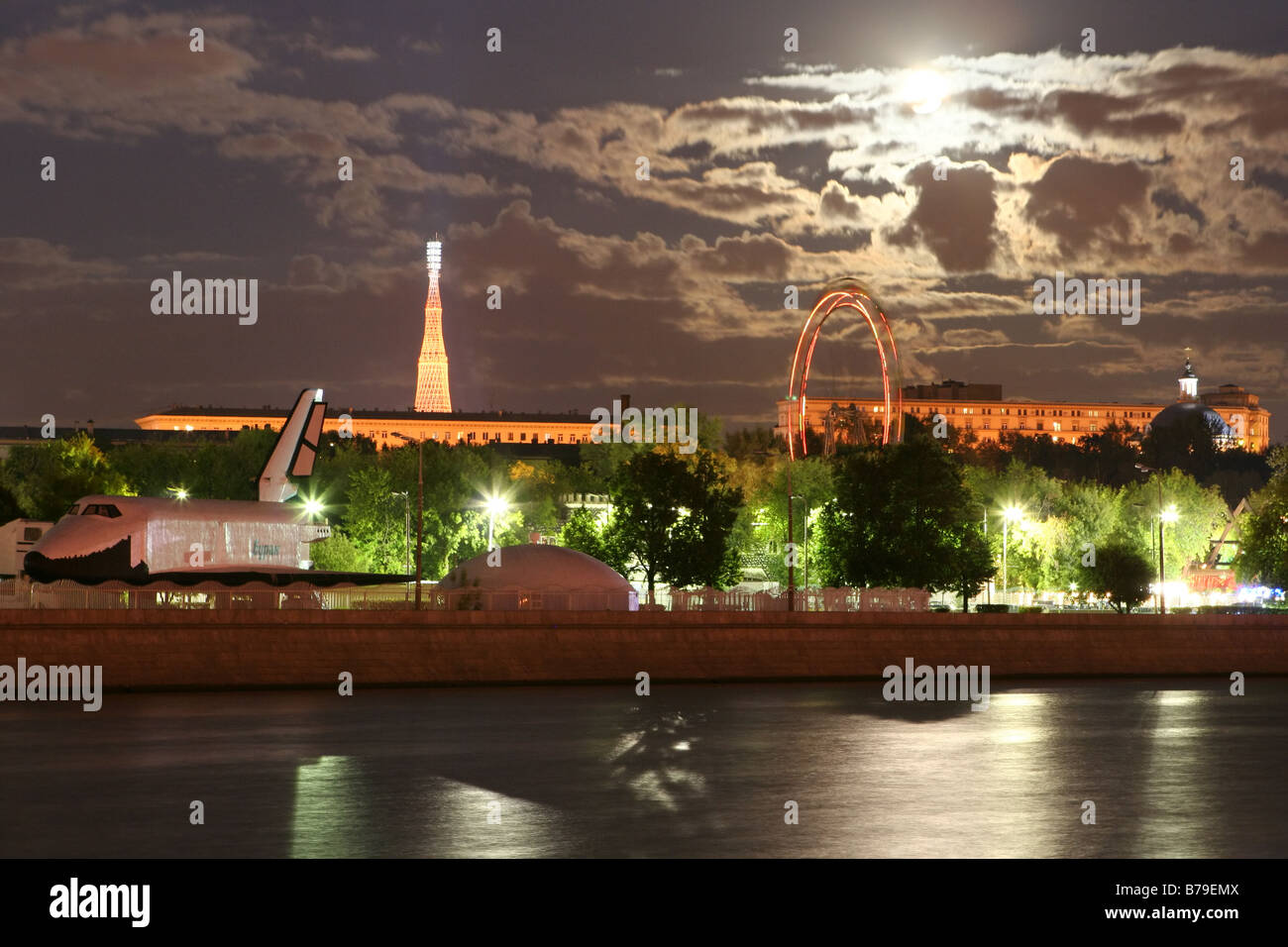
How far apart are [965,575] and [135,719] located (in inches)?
2013

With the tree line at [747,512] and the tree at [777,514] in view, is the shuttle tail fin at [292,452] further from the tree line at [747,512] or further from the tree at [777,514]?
the tree at [777,514]

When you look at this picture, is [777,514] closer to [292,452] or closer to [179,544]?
[292,452]

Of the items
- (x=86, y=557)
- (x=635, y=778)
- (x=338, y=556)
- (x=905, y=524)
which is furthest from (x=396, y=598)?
(x=635, y=778)

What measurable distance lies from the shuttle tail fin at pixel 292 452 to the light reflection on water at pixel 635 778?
28.5 metres

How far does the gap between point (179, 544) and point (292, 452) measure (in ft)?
46.2

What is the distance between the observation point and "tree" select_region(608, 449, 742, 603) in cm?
8812

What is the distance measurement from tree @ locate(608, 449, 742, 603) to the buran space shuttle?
18.0 metres

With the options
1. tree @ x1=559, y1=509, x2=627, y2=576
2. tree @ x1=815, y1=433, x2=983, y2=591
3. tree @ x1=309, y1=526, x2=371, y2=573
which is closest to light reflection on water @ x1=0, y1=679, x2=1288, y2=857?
tree @ x1=815, y1=433, x2=983, y2=591

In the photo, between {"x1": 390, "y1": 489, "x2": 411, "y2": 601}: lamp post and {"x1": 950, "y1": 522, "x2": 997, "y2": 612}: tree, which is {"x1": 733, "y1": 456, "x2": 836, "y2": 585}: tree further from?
{"x1": 390, "y1": 489, "x2": 411, "y2": 601}: lamp post

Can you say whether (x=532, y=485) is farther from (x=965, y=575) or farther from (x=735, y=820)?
(x=735, y=820)
